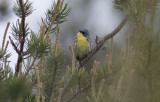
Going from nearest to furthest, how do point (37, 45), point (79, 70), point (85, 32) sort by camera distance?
point (37, 45), point (79, 70), point (85, 32)

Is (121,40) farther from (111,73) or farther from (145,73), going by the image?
(145,73)

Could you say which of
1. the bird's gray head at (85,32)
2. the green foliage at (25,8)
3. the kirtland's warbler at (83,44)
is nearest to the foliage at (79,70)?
the green foliage at (25,8)

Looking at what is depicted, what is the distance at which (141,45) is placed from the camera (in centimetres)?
130

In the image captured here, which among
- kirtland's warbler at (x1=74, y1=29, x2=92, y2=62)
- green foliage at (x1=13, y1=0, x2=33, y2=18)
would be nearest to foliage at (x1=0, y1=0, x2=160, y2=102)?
green foliage at (x1=13, y1=0, x2=33, y2=18)

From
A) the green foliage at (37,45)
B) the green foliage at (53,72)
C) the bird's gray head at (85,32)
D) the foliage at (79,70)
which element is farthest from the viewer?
the bird's gray head at (85,32)

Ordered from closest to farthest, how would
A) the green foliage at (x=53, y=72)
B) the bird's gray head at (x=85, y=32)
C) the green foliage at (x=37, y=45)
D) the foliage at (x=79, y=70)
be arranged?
the foliage at (x=79, y=70) → the green foliage at (x=37, y=45) → the green foliage at (x=53, y=72) → the bird's gray head at (x=85, y=32)

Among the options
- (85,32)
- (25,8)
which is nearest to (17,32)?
(25,8)

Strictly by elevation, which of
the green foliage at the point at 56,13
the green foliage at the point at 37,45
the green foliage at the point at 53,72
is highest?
the green foliage at the point at 56,13

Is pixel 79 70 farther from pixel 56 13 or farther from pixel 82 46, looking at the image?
pixel 82 46

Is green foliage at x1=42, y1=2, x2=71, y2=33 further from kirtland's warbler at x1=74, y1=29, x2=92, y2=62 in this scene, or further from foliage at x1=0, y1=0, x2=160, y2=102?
kirtland's warbler at x1=74, y1=29, x2=92, y2=62

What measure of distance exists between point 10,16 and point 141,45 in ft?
3.63

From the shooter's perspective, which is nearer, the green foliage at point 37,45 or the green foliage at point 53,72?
the green foliage at point 37,45

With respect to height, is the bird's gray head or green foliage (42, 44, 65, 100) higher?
the bird's gray head

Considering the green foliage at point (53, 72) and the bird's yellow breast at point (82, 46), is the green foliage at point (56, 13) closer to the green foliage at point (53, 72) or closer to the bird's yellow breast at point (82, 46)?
the green foliage at point (53, 72)
